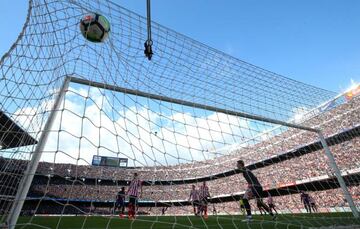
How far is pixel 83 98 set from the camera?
3.30 m

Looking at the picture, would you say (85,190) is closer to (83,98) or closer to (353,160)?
(353,160)

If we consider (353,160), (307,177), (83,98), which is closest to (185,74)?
(83,98)

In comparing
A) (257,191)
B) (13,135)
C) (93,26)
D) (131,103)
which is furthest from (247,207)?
(13,135)

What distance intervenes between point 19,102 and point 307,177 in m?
21.8

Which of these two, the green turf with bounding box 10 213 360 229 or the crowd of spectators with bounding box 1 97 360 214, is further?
the crowd of spectators with bounding box 1 97 360 214

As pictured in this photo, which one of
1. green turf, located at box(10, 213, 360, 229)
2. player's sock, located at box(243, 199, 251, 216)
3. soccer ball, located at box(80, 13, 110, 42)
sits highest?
soccer ball, located at box(80, 13, 110, 42)

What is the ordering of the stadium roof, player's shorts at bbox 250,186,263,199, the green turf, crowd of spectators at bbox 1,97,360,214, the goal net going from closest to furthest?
the goal net → the stadium roof → the green turf → player's shorts at bbox 250,186,263,199 → crowd of spectators at bbox 1,97,360,214

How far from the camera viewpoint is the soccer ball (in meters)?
3.96

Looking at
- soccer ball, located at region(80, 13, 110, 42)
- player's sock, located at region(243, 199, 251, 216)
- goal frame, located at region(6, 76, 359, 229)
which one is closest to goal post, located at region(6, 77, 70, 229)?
goal frame, located at region(6, 76, 359, 229)

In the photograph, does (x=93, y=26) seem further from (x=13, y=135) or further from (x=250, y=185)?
(x=250, y=185)

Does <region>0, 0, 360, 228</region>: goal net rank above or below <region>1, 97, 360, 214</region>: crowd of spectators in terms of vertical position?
below

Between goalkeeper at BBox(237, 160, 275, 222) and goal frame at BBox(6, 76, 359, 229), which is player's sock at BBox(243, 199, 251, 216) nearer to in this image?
goalkeeper at BBox(237, 160, 275, 222)

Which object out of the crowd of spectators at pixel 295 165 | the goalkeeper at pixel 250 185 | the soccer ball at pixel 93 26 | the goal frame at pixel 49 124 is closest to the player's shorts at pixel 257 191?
the goalkeeper at pixel 250 185

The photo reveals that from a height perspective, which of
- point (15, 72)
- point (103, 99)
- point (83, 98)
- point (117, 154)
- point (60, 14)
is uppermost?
point (60, 14)
